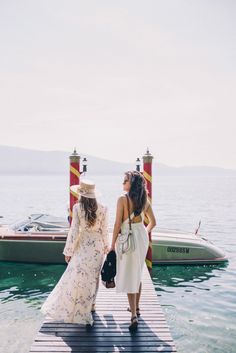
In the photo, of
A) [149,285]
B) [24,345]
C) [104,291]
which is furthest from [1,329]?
[149,285]

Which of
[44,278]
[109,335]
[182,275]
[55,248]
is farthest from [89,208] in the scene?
[182,275]

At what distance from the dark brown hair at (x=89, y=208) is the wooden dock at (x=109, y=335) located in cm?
170

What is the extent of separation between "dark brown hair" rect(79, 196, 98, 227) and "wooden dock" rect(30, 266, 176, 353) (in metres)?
1.70

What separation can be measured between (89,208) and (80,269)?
998 millimetres

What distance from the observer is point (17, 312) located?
10531 mm

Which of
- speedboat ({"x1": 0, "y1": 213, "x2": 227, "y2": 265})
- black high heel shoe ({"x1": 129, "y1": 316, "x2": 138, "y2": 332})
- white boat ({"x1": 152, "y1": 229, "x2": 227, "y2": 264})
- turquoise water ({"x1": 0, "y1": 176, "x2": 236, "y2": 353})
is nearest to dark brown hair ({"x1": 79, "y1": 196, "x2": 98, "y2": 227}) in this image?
black high heel shoe ({"x1": 129, "y1": 316, "x2": 138, "y2": 332})

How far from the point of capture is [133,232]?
567cm

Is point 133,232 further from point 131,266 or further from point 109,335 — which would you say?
point 109,335

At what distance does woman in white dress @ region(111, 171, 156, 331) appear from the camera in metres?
5.55

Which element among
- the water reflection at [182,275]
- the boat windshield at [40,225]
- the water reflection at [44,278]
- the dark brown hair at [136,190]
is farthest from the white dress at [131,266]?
the boat windshield at [40,225]

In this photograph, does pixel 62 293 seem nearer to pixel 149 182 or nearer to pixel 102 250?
pixel 102 250

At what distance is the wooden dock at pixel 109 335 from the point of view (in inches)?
207

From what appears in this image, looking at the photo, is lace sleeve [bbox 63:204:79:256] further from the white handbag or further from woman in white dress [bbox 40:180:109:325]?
the white handbag

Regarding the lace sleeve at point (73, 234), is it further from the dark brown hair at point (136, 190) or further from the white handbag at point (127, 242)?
the dark brown hair at point (136, 190)
